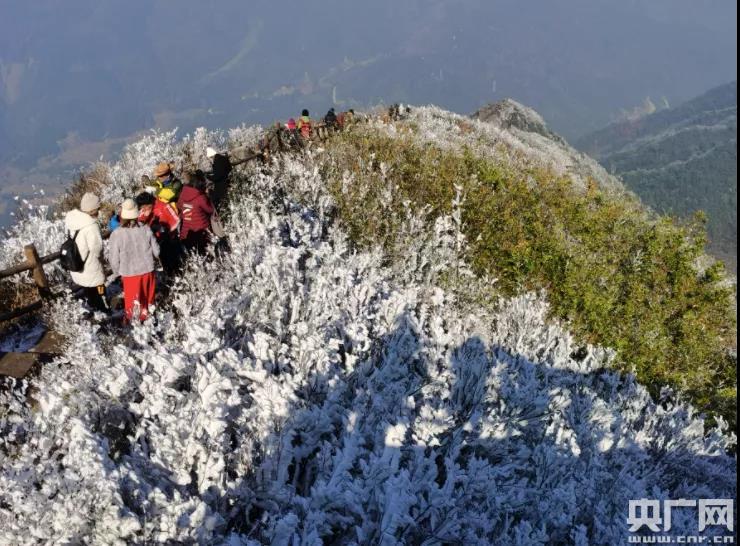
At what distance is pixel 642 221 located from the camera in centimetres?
868

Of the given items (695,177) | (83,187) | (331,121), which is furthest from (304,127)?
(695,177)

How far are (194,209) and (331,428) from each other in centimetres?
421

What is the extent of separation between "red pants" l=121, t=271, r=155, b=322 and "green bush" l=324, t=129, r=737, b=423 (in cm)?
297

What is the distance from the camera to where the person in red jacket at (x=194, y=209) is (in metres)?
6.47

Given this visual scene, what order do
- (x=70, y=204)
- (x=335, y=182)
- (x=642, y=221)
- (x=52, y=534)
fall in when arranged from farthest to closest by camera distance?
(x=70, y=204) < (x=642, y=221) < (x=335, y=182) < (x=52, y=534)

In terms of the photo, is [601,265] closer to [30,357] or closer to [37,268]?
[30,357]

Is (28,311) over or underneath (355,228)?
underneath

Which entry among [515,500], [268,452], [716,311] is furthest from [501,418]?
[716,311]

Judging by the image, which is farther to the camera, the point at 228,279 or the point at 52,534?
the point at 228,279

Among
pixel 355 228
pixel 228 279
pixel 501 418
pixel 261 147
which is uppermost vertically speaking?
pixel 261 147

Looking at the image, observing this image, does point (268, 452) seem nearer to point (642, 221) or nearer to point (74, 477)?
point (74, 477)

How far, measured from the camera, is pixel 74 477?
2.76m

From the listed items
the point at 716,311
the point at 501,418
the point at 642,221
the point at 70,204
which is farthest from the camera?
the point at 70,204

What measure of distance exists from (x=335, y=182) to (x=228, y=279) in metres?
3.38
